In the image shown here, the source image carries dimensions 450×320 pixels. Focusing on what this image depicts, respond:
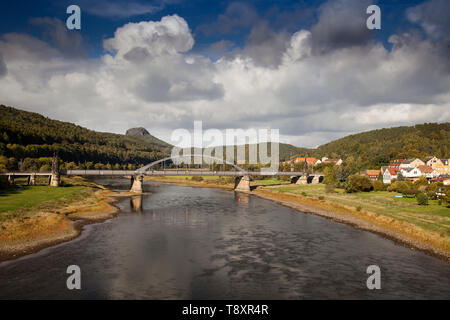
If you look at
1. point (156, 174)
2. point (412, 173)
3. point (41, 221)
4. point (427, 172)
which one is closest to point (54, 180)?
point (156, 174)

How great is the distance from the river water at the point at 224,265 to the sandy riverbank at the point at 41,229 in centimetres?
178

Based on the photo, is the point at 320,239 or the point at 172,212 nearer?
the point at 320,239

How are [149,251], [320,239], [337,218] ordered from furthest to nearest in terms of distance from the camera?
1. [337,218]
2. [320,239]
3. [149,251]

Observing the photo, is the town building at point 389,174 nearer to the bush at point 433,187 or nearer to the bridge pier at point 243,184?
the bush at point 433,187

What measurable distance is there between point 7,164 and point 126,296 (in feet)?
382

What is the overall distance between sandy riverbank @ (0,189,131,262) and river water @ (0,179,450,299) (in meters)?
1.78

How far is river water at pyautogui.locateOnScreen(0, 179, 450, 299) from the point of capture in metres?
22.1

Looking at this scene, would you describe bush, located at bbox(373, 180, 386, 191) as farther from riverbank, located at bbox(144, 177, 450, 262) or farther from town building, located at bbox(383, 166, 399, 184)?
town building, located at bbox(383, 166, 399, 184)

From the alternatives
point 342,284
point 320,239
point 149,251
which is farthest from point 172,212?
point 342,284

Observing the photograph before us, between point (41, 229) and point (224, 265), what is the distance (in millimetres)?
24758

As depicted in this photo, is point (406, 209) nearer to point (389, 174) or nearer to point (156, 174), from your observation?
point (389, 174)

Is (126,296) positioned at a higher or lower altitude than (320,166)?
lower

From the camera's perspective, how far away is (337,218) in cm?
5194
